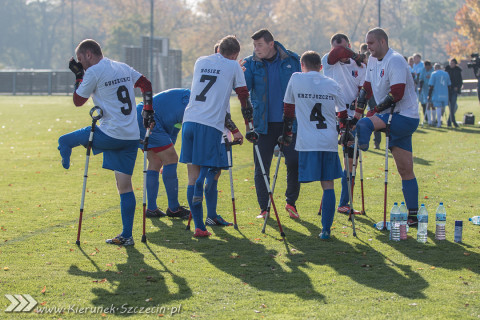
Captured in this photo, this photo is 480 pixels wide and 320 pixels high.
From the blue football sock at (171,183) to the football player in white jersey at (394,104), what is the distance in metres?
2.50

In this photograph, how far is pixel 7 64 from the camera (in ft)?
338

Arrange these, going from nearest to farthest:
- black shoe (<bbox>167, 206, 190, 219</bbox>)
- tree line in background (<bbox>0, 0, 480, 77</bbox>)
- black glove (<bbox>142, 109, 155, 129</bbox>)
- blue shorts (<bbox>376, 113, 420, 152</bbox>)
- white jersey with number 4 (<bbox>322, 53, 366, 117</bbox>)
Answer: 1. black glove (<bbox>142, 109, 155, 129</bbox>)
2. blue shorts (<bbox>376, 113, 420, 152</bbox>)
3. black shoe (<bbox>167, 206, 190, 219</bbox>)
4. white jersey with number 4 (<bbox>322, 53, 366, 117</bbox>)
5. tree line in background (<bbox>0, 0, 480, 77</bbox>)

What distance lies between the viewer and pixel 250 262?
7.06m

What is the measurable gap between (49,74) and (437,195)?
51.0 metres

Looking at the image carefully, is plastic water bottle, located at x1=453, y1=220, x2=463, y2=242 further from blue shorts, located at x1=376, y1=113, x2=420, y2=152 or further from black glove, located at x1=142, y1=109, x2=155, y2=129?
black glove, located at x1=142, y1=109, x2=155, y2=129

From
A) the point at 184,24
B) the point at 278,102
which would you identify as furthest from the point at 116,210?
the point at 184,24

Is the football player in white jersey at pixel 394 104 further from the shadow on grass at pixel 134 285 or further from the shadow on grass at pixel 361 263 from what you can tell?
the shadow on grass at pixel 134 285

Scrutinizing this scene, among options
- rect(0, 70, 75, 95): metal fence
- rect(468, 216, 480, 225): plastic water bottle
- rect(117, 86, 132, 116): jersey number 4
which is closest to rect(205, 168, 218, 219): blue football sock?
rect(117, 86, 132, 116): jersey number 4

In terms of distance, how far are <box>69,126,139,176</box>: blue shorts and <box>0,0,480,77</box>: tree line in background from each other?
6067 centimetres

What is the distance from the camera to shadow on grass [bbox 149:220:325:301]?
6.21 meters

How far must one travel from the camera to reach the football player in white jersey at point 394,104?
27.3 ft

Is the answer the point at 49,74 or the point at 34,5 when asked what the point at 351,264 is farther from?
the point at 34,5

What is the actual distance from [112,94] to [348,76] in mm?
3612

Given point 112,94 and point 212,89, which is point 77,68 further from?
point 212,89
